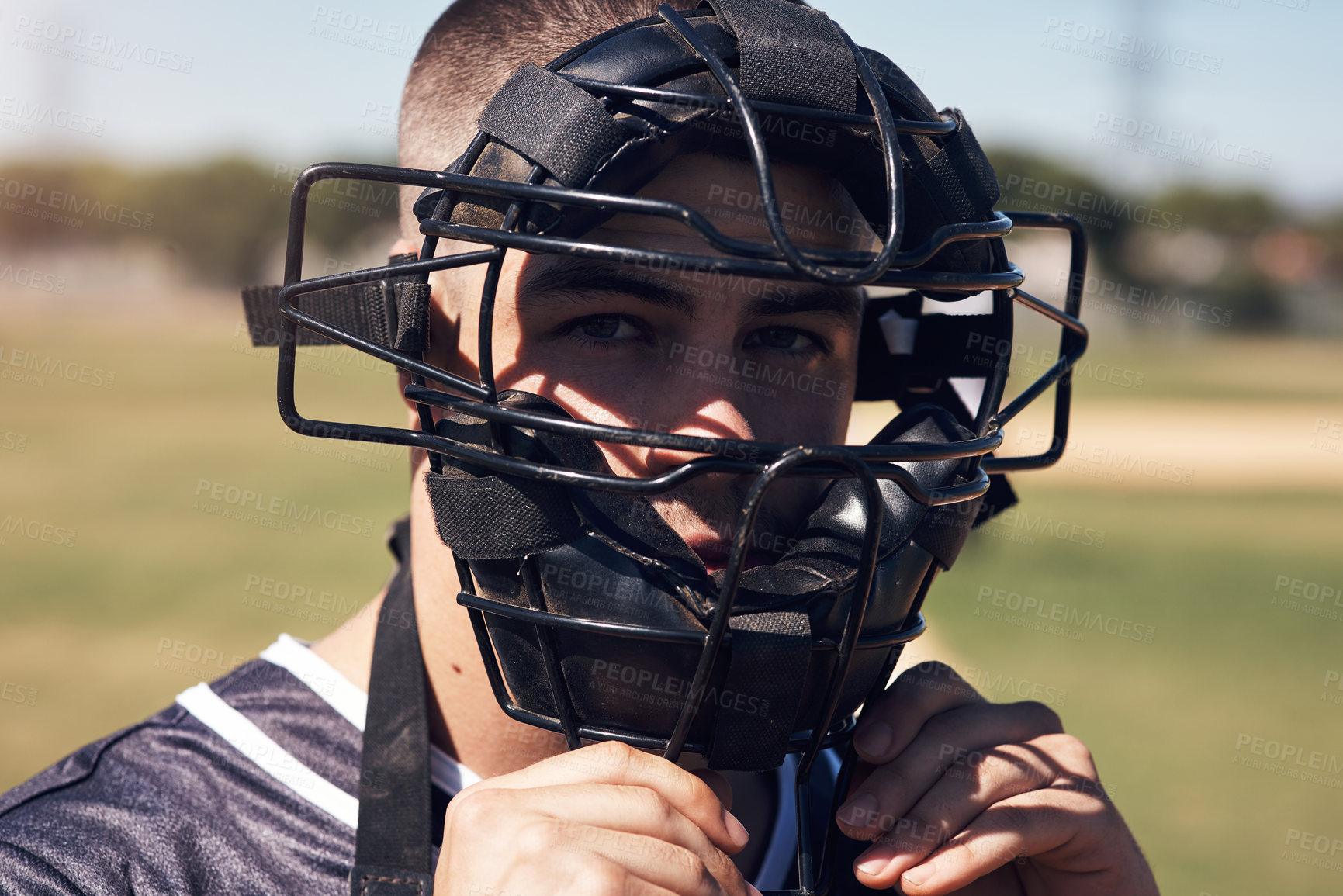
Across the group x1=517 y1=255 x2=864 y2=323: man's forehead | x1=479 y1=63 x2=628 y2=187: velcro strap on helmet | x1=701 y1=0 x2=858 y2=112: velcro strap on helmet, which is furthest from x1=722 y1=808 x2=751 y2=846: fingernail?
x1=701 y1=0 x2=858 y2=112: velcro strap on helmet

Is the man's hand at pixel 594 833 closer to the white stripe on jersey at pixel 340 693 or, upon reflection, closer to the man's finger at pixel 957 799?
the man's finger at pixel 957 799

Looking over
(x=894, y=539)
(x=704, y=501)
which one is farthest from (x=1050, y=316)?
(x=704, y=501)

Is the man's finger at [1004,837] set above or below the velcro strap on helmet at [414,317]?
below

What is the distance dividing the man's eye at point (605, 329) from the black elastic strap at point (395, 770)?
62 centimetres

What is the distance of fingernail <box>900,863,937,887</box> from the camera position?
5.04ft

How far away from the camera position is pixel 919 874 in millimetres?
1541

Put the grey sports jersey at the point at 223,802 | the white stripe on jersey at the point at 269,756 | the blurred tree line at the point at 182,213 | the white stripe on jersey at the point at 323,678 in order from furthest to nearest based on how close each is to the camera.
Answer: the blurred tree line at the point at 182,213
the white stripe on jersey at the point at 323,678
the white stripe on jersey at the point at 269,756
the grey sports jersey at the point at 223,802

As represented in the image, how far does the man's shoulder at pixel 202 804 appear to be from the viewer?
5.32 ft

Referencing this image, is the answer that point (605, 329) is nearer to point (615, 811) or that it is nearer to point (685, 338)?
point (685, 338)

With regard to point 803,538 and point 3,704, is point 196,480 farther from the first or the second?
point 803,538

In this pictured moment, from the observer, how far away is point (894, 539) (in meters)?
1.57

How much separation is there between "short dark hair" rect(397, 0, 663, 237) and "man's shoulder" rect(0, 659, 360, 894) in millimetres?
935

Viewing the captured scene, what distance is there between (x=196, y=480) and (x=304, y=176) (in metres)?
13.6

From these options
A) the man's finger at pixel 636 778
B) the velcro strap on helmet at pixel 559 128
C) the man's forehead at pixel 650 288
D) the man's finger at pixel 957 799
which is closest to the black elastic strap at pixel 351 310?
the man's forehead at pixel 650 288
